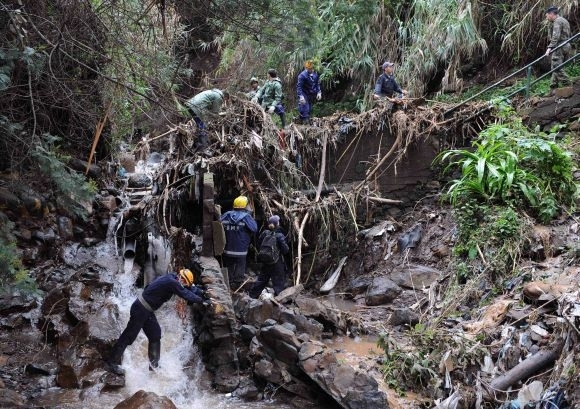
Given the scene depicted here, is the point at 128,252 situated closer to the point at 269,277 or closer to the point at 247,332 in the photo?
the point at 269,277

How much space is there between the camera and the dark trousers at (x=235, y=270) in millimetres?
9344

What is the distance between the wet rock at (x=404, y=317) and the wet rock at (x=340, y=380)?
75.8 inches

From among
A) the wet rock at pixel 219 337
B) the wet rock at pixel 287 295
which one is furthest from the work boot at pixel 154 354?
the wet rock at pixel 287 295

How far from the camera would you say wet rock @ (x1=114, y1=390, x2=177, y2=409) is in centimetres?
584

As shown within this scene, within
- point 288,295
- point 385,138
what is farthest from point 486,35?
point 288,295

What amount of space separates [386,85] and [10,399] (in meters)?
8.87

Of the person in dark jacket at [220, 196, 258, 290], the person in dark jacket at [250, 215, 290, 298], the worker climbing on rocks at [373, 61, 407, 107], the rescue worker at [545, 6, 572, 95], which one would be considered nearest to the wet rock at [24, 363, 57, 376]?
the person in dark jacket at [220, 196, 258, 290]

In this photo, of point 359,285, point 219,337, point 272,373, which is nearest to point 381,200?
point 359,285

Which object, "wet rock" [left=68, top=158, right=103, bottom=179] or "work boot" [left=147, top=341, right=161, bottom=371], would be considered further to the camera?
"wet rock" [left=68, top=158, right=103, bottom=179]

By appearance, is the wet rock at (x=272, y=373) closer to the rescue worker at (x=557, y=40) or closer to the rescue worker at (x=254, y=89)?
the rescue worker at (x=254, y=89)

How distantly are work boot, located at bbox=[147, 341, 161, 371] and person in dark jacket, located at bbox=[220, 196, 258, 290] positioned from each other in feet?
6.41

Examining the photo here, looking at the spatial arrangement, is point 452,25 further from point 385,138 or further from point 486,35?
point 385,138

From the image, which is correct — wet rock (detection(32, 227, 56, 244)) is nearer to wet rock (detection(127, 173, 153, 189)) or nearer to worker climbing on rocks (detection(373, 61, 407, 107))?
wet rock (detection(127, 173, 153, 189))

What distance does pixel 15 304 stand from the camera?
325 inches
